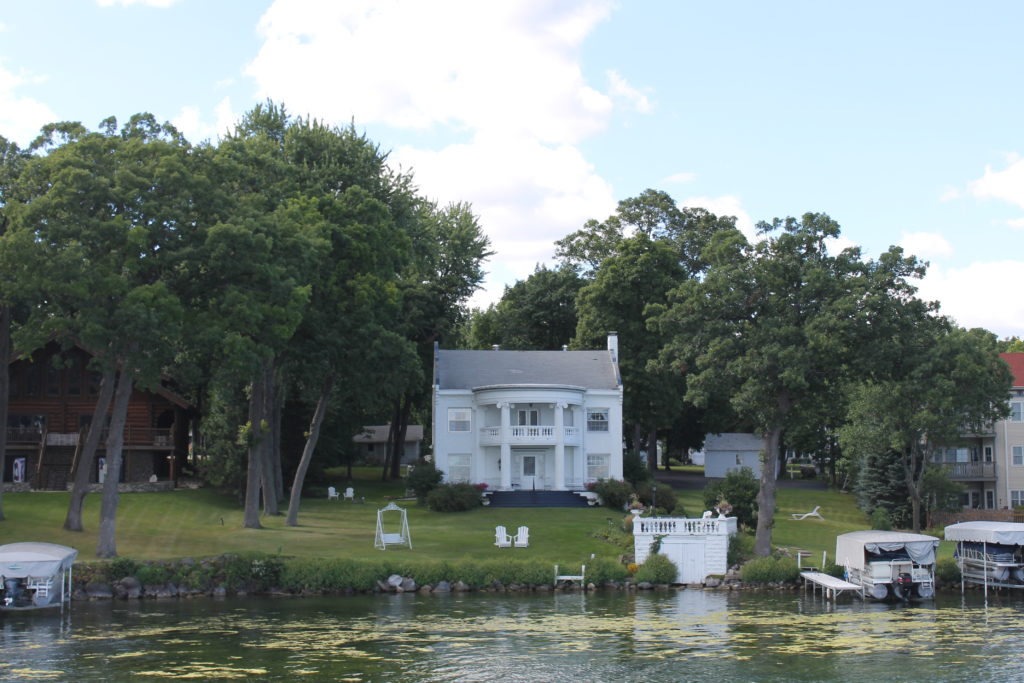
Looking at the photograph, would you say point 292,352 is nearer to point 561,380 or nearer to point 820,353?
point 561,380

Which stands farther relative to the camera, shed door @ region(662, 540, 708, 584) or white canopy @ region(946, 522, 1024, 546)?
shed door @ region(662, 540, 708, 584)

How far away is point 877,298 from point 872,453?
1923 centimetres

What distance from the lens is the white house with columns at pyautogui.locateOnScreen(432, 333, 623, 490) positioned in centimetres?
5566

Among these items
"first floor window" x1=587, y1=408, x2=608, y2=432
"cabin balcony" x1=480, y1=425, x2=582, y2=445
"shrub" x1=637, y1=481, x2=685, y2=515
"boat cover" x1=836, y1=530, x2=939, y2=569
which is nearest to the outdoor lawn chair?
"shrub" x1=637, y1=481, x2=685, y2=515

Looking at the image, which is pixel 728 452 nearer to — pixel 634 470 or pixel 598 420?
pixel 634 470

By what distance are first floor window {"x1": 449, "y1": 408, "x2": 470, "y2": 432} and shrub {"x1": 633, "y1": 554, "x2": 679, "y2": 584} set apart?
22213 mm

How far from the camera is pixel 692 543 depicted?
37.3 m

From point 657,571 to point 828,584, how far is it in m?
5.79

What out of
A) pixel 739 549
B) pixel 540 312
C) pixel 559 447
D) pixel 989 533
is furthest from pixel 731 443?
pixel 989 533

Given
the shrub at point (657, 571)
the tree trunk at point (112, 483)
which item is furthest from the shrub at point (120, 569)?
the shrub at point (657, 571)

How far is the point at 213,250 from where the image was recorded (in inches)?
1443

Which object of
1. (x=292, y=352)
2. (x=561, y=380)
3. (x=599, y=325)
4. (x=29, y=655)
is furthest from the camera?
(x=599, y=325)

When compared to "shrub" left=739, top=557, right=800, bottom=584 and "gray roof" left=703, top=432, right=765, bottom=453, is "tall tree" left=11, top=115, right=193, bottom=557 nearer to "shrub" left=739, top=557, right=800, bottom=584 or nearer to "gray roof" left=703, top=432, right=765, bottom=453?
"shrub" left=739, top=557, right=800, bottom=584

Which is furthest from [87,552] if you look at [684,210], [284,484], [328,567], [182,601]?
[684,210]
